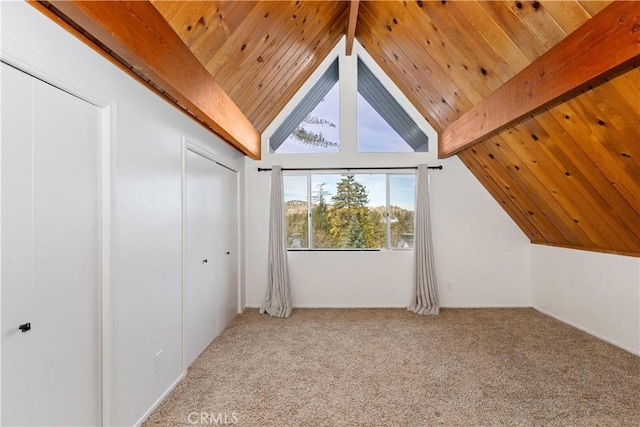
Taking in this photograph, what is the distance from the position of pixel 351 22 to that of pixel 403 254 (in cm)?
284

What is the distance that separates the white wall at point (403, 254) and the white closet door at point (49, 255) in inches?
A: 108

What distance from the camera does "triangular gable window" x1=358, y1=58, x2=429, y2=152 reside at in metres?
4.34

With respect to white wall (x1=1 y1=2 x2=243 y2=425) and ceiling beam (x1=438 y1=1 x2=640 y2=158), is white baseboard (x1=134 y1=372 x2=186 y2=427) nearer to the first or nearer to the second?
white wall (x1=1 y1=2 x2=243 y2=425)

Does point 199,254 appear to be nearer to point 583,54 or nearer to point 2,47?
point 2,47

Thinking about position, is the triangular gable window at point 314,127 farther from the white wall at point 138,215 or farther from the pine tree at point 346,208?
the white wall at point 138,215

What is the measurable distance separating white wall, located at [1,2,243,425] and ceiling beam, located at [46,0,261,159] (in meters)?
0.14

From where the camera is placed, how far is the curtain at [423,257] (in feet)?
13.3

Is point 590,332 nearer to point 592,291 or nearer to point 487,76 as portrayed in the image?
point 592,291

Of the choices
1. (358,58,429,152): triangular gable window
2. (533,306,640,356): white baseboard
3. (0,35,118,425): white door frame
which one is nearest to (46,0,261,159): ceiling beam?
(0,35,118,425): white door frame

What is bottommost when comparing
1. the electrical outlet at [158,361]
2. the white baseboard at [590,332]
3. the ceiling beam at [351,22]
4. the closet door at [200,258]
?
the white baseboard at [590,332]

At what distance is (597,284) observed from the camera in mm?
3217

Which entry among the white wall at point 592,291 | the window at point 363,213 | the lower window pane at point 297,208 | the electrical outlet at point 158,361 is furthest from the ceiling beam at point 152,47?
the white wall at point 592,291

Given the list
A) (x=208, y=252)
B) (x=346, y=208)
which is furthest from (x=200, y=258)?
(x=346, y=208)

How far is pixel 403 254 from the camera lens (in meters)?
4.29
